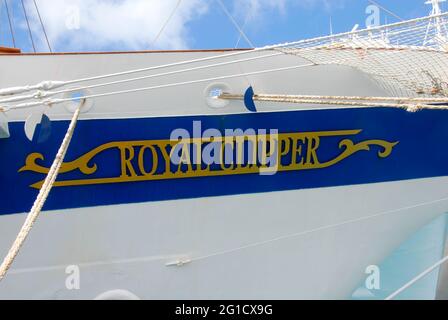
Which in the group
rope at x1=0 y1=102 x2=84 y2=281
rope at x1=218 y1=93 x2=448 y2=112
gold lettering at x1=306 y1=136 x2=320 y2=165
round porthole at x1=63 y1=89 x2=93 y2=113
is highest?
round porthole at x1=63 y1=89 x2=93 y2=113

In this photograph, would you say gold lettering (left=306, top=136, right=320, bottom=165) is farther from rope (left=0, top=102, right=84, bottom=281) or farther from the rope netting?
rope (left=0, top=102, right=84, bottom=281)

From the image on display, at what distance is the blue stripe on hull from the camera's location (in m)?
3.27

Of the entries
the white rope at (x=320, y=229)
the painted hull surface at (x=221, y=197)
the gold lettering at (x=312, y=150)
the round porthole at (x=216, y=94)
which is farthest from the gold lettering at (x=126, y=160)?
the gold lettering at (x=312, y=150)

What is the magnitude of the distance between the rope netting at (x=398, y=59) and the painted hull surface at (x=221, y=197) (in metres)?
0.14

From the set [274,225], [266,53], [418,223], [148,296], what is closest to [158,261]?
[148,296]

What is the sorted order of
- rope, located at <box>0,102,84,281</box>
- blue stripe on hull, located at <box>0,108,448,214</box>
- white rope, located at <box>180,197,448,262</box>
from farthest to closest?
white rope, located at <box>180,197,448,262</box>
blue stripe on hull, located at <box>0,108,448,214</box>
rope, located at <box>0,102,84,281</box>

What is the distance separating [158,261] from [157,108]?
1.04 m

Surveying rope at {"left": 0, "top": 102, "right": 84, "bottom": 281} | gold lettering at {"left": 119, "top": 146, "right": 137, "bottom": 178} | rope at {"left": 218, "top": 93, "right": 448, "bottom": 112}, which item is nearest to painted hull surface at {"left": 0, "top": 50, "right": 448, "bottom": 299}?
gold lettering at {"left": 119, "top": 146, "right": 137, "bottom": 178}

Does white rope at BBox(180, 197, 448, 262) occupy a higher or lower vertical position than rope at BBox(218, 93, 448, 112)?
lower

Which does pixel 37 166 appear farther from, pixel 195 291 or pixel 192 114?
pixel 195 291

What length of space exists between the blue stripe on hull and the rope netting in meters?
0.21

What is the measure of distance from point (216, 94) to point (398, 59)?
128 cm

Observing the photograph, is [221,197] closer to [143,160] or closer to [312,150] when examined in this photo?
[143,160]

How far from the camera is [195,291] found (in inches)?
139
